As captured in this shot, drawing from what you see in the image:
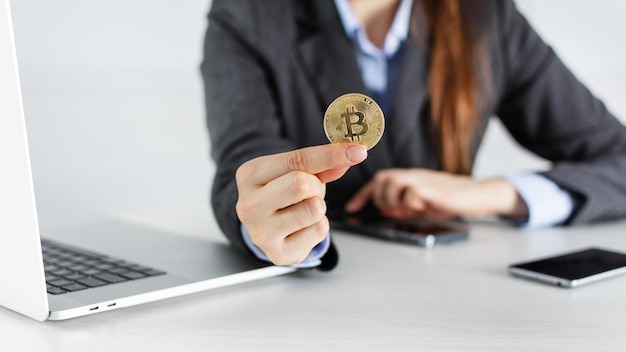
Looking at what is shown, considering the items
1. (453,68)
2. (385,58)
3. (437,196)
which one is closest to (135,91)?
(385,58)

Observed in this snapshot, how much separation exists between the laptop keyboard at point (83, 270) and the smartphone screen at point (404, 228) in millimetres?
405

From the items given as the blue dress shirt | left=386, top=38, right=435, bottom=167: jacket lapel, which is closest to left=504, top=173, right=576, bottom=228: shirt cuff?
the blue dress shirt

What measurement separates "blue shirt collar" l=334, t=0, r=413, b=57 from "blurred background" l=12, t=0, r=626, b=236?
1408 millimetres

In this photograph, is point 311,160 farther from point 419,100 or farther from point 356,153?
point 419,100

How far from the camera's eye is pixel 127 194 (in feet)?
10.6

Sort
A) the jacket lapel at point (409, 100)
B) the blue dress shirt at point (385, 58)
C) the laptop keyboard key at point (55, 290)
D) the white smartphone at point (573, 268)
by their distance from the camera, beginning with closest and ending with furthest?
the laptop keyboard key at point (55, 290)
the white smartphone at point (573, 268)
the blue dress shirt at point (385, 58)
the jacket lapel at point (409, 100)

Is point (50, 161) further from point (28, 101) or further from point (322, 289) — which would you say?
point (322, 289)

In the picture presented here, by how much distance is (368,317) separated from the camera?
2.60ft

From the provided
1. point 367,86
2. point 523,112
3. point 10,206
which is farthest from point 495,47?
point 10,206

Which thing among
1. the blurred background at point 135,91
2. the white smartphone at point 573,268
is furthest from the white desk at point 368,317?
the blurred background at point 135,91

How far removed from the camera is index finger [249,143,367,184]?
0.69m

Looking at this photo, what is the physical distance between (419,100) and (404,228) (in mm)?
397

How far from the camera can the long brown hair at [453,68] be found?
1509mm

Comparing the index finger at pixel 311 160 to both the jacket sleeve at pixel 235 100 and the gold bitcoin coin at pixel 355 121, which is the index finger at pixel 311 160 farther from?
the jacket sleeve at pixel 235 100
